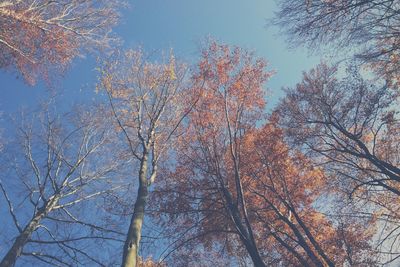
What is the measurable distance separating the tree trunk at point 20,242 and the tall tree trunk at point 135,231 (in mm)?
3190

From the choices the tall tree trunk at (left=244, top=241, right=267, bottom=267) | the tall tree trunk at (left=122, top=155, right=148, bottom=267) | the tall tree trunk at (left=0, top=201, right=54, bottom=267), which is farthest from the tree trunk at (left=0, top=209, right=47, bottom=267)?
the tall tree trunk at (left=244, top=241, right=267, bottom=267)

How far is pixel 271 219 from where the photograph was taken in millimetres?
10703

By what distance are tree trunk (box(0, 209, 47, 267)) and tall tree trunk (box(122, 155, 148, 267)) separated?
319 centimetres

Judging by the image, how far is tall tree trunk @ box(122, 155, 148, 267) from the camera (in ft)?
15.5

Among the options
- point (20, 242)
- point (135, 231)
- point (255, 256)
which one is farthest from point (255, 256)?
point (20, 242)

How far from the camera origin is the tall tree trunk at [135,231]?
15.5 ft

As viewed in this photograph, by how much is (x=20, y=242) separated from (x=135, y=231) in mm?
3604

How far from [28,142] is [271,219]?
8.31m

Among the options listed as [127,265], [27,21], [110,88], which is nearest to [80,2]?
[27,21]

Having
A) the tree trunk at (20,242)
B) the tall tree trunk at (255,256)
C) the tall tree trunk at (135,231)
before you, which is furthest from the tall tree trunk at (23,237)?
the tall tree trunk at (255,256)

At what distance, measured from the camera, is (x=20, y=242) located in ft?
23.4

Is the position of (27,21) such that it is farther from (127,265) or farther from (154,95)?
(127,265)

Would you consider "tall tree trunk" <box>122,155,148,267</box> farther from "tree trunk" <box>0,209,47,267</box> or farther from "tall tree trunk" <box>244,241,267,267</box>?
"tree trunk" <box>0,209,47,267</box>

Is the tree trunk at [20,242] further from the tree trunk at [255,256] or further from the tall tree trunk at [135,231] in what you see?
the tree trunk at [255,256]
